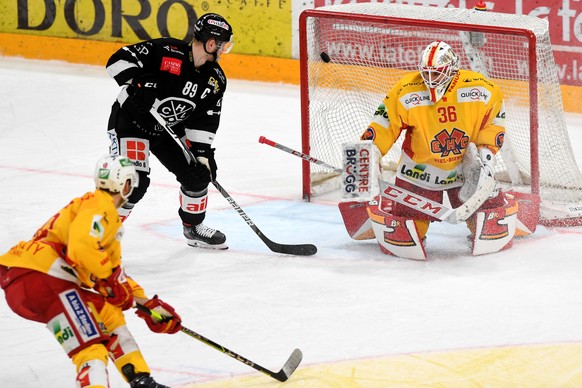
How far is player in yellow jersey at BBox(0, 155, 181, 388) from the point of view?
11.8 feet

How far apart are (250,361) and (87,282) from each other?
2.00ft

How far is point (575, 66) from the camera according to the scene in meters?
7.73

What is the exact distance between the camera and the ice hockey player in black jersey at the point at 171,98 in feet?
17.2

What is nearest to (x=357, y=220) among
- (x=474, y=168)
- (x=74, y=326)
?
(x=474, y=168)

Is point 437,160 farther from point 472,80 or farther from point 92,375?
point 92,375

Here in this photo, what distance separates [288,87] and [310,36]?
7.86ft

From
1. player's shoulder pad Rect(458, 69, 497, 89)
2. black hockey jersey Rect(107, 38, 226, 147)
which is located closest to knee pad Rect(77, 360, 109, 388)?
black hockey jersey Rect(107, 38, 226, 147)

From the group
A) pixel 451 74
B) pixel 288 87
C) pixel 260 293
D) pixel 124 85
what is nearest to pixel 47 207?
pixel 124 85

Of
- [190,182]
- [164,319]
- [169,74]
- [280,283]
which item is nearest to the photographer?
[164,319]

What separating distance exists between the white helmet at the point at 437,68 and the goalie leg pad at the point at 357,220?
0.66 meters

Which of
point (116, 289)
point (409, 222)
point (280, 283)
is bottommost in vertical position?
point (280, 283)

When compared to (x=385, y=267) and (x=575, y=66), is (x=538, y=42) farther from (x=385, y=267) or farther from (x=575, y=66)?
(x=575, y=66)

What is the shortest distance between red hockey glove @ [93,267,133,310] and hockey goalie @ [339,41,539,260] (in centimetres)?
188

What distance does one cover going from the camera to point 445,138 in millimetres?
5391
